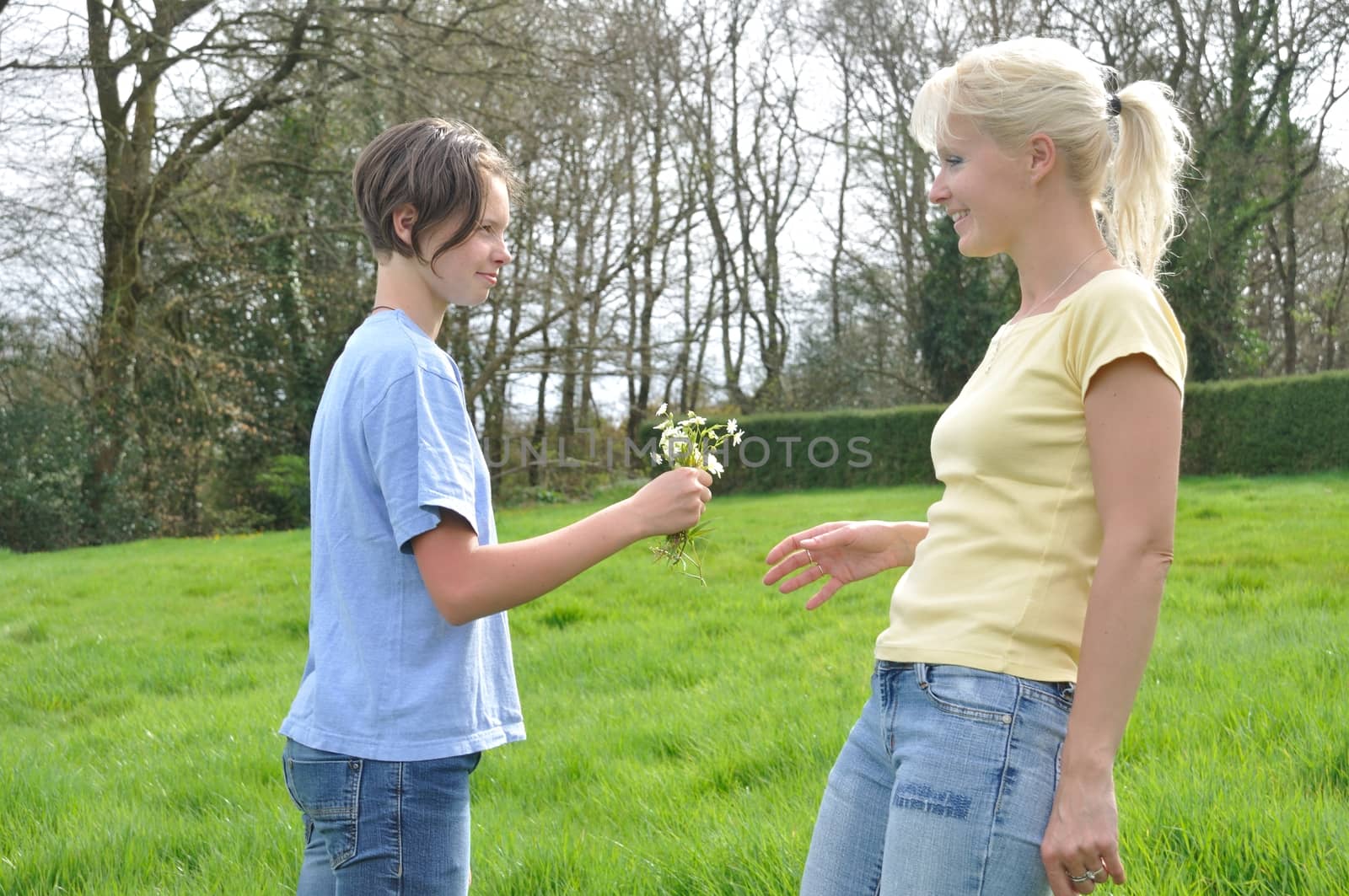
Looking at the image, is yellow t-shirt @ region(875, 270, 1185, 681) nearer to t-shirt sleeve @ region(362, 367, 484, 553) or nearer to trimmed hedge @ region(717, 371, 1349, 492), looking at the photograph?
t-shirt sleeve @ region(362, 367, 484, 553)

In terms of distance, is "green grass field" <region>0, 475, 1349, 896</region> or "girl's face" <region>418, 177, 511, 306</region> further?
"green grass field" <region>0, 475, 1349, 896</region>

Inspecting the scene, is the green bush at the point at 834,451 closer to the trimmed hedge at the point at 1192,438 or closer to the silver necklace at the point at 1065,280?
the trimmed hedge at the point at 1192,438

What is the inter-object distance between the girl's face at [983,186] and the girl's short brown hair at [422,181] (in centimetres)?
80

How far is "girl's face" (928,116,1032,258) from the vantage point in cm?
190

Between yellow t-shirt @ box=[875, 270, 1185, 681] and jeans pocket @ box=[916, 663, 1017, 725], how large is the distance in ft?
0.06

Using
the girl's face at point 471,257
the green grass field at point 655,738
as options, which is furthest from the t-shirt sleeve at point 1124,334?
the green grass field at point 655,738

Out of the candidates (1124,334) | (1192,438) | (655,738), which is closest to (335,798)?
(1124,334)

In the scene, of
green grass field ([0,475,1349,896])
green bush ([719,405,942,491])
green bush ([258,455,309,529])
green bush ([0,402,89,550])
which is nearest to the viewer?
green grass field ([0,475,1349,896])

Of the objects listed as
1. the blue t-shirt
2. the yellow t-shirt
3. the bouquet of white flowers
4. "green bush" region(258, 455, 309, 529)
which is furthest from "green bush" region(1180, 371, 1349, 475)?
the blue t-shirt

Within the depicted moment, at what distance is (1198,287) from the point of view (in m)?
22.3

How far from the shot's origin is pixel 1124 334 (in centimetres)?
166

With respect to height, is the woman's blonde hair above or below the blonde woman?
above

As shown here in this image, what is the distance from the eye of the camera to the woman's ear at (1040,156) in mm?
1868

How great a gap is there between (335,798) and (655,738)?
2825mm
